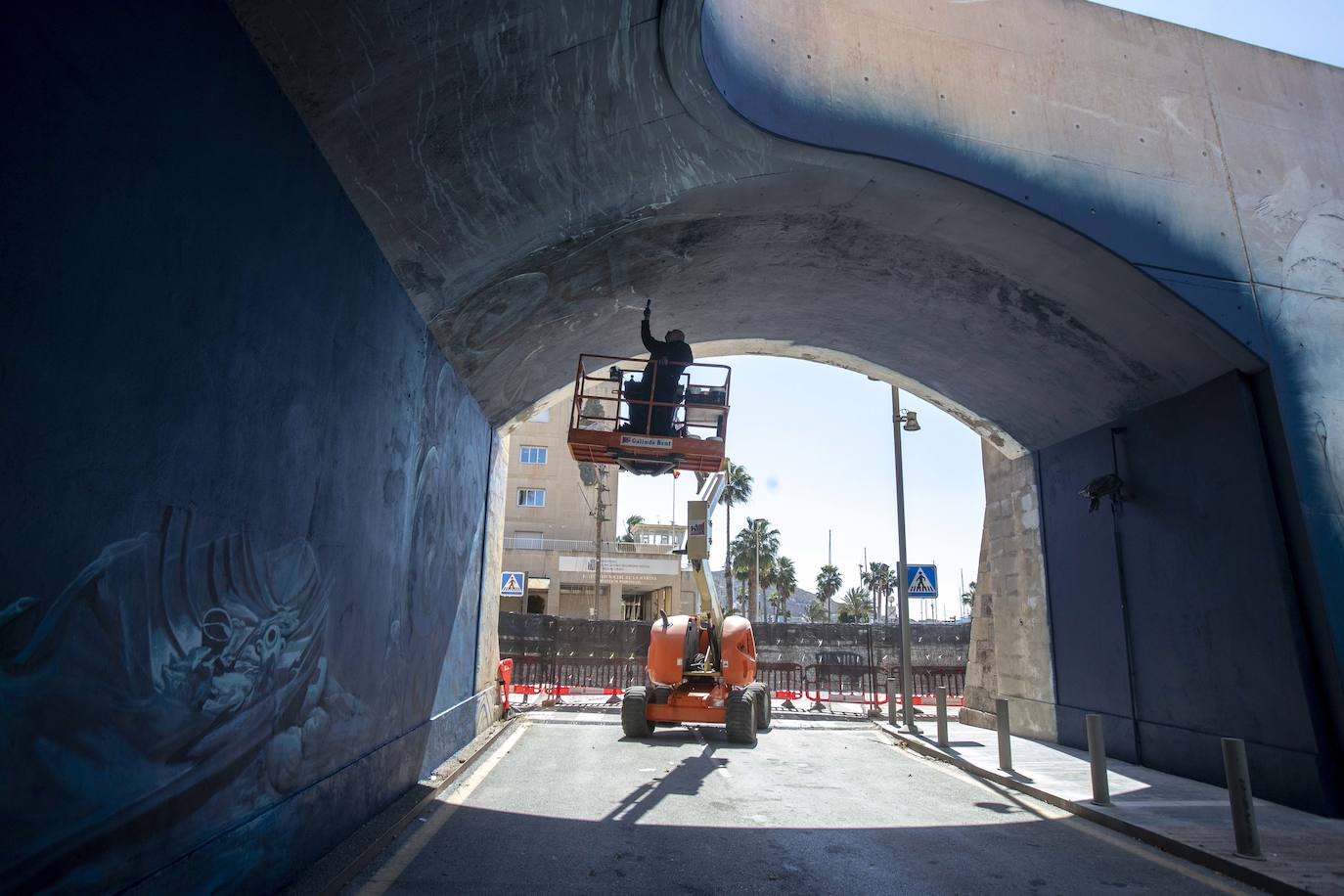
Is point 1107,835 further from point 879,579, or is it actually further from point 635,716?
point 879,579

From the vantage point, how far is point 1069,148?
8391 millimetres

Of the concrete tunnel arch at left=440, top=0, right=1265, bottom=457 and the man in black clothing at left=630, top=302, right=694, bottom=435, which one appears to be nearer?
the concrete tunnel arch at left=440, top=0, right=1265, bottom=457

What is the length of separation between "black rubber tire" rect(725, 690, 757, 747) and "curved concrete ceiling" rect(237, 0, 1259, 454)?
5.93 metres

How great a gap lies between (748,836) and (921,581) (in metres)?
8.72

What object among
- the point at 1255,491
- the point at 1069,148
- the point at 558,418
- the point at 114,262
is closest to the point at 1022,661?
the point at 1255,491

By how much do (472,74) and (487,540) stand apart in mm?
8575

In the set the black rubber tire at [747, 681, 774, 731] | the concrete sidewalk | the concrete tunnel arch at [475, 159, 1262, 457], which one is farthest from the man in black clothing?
the concrete sidewalk

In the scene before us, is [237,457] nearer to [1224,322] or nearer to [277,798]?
[277,798]

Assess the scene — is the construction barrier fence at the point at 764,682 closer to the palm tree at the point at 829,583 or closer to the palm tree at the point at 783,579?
the palm tree at the point at 783,579

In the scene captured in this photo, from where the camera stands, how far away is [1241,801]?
612 cm

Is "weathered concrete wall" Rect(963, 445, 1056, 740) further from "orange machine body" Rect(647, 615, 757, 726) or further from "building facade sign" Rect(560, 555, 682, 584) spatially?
"building facade sign" Rect(560, 555, 682, 584)

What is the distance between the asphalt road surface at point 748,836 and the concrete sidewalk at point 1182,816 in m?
0.17

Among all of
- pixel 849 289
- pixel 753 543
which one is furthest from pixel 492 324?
pixel 753 543

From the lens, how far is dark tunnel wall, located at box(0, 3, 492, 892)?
293 centimetres
